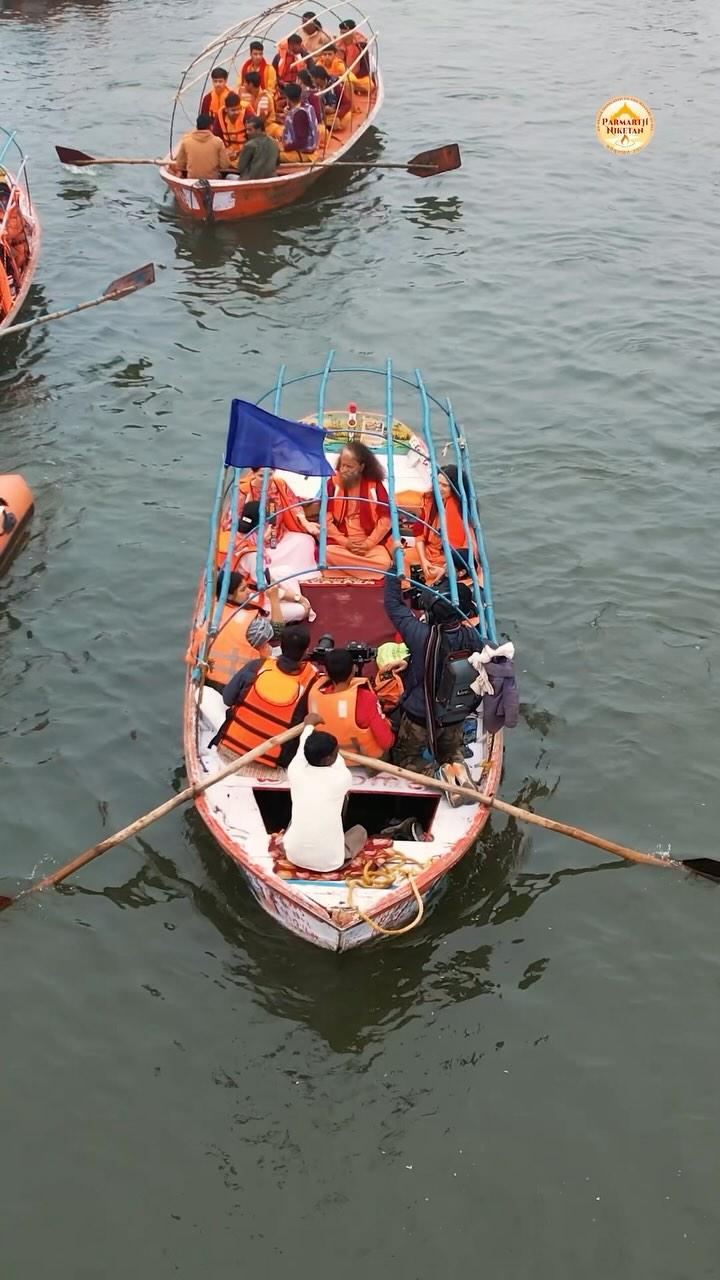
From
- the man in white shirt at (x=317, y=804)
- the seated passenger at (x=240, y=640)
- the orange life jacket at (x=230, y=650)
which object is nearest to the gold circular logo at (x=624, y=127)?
the seated passenger at (x=240, y=640)

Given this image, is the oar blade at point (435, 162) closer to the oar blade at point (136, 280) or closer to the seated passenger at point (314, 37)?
the seated passenger at point (314, 37)

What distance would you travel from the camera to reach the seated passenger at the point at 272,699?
7574mm

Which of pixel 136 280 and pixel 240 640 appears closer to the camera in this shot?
pixel 240 640

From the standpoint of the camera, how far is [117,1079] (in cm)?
672

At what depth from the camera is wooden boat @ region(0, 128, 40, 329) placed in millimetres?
14656

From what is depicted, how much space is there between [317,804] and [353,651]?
5.17 ft

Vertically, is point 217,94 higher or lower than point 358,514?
higher

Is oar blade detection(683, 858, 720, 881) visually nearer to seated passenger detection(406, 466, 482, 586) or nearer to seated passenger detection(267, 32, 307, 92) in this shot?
seated passenger detection(406, 466, 482, 586)

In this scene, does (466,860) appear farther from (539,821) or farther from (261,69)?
(261,69)

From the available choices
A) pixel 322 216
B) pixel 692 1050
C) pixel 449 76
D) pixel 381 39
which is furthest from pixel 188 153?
pixel 692 1050

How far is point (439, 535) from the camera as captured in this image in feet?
31.5

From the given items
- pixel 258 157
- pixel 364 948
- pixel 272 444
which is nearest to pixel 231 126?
pixel 258 157

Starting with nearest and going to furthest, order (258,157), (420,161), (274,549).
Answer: (274,549) → (258,157) → (420,161)

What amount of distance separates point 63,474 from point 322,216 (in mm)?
8856
